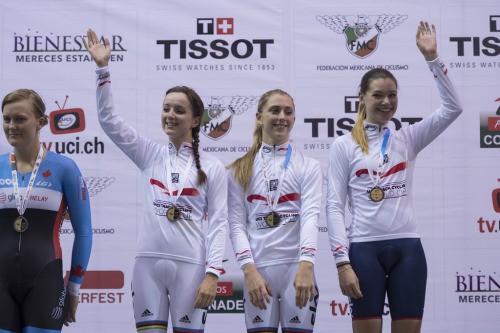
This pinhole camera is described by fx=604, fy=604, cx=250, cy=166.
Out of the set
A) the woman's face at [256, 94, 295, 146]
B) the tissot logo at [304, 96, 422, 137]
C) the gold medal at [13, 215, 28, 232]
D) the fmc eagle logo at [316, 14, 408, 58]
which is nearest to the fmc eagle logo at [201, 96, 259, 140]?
the tissot logo at [304, 96, 422, 137]

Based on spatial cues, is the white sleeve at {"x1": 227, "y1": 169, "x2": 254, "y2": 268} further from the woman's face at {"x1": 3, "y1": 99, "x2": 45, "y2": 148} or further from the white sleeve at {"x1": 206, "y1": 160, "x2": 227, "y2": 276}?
the woman's face at {"x1": 3, "y1": 99, "x2": 45, "y2": 148}

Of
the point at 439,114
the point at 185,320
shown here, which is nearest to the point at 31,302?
the point at 185,320

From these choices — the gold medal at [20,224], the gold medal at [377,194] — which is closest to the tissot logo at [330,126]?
the gold medal at [377,194]

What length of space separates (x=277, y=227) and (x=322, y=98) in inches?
70.2

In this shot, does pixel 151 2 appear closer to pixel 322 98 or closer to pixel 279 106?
pixel 322 98

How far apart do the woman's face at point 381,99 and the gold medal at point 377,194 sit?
0.34 m

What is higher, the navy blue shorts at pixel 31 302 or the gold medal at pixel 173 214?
the gold medal at pixel 173 214

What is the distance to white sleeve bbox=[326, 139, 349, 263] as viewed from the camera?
8.87 feet

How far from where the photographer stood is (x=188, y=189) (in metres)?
2.64

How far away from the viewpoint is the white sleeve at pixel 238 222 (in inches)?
103

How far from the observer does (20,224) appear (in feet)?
7.59

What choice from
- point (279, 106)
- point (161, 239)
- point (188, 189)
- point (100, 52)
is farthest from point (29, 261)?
point (279, 106)

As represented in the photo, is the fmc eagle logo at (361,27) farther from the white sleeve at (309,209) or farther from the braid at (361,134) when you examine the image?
the white sleeve at (309,209)

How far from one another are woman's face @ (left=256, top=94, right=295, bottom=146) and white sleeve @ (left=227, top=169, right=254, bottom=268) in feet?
0.85
